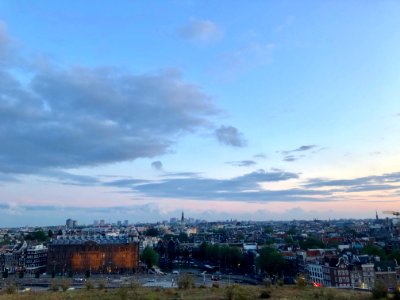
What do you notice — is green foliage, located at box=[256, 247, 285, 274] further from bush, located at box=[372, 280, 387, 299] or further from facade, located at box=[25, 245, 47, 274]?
facade, located at box=[25, 245, 47, 274]

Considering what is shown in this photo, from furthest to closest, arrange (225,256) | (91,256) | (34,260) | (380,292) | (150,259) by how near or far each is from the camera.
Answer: (150,259) → (34,260) → (225,256) → (91,256) → (380,292)

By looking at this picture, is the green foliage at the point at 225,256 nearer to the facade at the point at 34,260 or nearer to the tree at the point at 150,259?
the tree at the point at 150,259

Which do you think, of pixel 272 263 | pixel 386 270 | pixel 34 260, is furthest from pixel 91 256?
pixel 386 270

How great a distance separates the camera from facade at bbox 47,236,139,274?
346 ft

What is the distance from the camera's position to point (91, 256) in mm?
107312

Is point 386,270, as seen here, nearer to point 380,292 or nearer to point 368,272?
point 368,272

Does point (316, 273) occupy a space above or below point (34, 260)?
below

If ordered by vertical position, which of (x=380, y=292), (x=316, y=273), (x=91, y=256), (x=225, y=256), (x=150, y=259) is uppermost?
(x=380, y=292)

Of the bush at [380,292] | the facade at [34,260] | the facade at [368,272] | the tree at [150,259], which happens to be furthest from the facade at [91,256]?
the bush at [380,292]

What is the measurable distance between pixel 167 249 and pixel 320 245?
188ft

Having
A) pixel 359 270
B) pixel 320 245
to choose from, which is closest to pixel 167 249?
pixel 320 245

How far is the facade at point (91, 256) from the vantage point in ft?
346

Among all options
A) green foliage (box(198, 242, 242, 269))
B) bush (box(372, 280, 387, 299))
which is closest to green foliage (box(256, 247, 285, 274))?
green foliage (box(198, 242, 242, 269))

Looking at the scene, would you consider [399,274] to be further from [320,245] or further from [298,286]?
[320,245]
